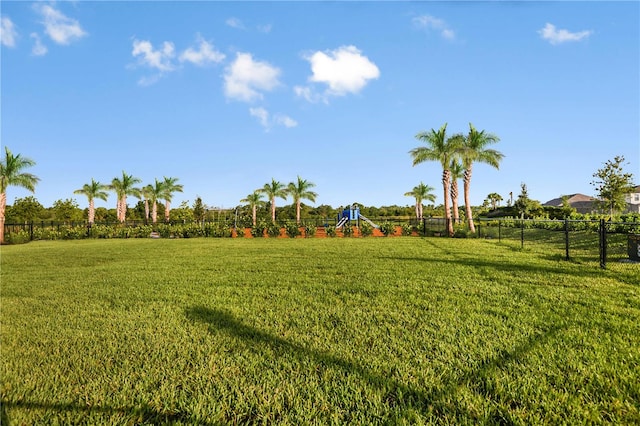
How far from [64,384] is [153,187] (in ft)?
131

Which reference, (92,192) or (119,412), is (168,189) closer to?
(92,192)

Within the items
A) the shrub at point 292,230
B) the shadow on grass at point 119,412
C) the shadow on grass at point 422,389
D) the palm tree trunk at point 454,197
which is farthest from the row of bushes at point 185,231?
the shadow on grass at point 119,412

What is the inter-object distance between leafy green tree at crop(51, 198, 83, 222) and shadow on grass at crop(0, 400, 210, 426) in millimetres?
56592

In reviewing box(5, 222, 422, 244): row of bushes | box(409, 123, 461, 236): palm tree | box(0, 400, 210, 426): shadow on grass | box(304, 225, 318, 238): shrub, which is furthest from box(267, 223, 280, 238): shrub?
box(0, 400, 210, 426): shadow on grass

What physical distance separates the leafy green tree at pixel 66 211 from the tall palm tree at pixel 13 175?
28.6 metres

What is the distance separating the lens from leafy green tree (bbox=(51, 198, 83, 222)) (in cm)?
4657

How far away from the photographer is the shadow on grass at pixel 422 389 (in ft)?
6.93

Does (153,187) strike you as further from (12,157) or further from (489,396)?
(489,396)

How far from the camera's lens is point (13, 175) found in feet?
73.5

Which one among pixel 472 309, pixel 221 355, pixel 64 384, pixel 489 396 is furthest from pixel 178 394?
pixel 472 309

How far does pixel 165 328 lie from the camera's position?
3.62 meters

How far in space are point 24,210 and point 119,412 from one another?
5318 centimetres

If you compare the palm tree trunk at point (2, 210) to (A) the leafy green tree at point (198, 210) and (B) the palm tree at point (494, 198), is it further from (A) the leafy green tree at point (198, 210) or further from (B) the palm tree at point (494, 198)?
Result: (B) the palm tree at point (494, 198)

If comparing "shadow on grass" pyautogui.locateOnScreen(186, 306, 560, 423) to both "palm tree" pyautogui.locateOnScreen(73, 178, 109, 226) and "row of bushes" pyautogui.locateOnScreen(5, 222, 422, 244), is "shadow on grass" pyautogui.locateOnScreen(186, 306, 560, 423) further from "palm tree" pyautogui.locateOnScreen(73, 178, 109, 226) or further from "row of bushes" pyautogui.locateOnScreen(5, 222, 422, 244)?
"palm tree" pyautogui.locateOnScreen(73, 178, 109, 226)
